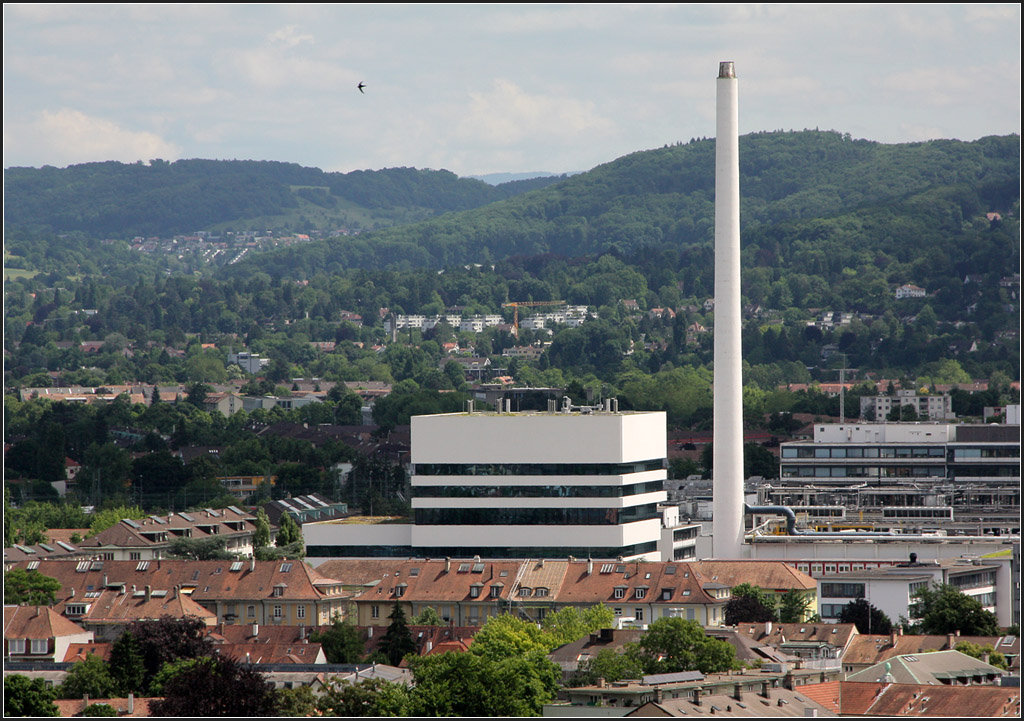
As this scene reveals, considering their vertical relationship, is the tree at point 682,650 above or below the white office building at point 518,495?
below

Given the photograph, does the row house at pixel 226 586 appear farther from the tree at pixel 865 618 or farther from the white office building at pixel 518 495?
the tree at pixel 865 618

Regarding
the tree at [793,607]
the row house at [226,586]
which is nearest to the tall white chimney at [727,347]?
the tree at [793,607]

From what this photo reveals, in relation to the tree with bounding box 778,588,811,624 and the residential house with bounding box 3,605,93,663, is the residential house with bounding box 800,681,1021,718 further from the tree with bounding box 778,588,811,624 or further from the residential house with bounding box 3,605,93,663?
the residential house with bounding box 3,605,93,663

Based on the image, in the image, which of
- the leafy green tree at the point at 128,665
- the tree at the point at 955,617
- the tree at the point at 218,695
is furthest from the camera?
the tree at the point at 955,617

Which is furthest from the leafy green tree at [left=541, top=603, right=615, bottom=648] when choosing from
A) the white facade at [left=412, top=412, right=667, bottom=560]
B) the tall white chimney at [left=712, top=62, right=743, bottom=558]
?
the tall white chimney at [left=712, top=62, right=743, bottom=558]

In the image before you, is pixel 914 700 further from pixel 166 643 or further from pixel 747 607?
pixel 747 607

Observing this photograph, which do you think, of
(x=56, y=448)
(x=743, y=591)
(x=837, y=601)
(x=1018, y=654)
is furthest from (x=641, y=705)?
(x=56, y=448)

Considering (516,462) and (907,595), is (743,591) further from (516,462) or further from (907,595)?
(516,462)
